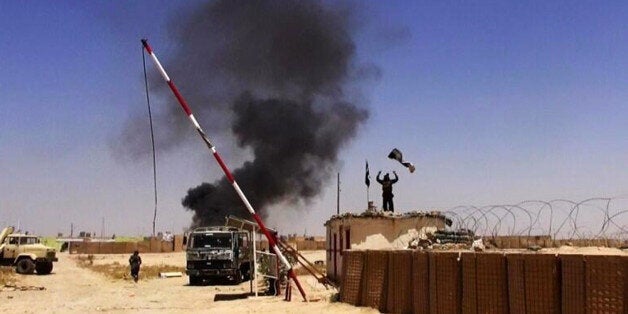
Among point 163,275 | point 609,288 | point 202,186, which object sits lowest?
point 163,275

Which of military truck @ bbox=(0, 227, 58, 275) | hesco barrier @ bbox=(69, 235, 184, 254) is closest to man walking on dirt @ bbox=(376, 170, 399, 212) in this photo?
military truck @ bbox=(0, 227, 58, 275)

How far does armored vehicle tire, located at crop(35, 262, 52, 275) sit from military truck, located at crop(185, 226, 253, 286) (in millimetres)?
12344

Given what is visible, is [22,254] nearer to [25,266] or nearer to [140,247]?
[25,266]

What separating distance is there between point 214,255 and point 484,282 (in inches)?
692

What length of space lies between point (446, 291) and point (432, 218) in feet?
32.2

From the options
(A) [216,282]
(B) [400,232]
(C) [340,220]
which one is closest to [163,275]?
(A) [216,282]

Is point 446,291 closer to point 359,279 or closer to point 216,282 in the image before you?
point 359,279

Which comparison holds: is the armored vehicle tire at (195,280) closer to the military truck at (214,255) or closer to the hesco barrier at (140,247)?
the military truck at (214,255)

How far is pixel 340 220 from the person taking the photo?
22.5 metres

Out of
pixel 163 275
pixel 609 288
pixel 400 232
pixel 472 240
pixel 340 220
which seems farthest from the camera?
pixel 163 275

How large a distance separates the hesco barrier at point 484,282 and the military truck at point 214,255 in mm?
12205

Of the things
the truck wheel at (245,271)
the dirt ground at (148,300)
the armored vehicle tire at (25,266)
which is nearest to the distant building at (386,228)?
the dirt ground at (148,300)

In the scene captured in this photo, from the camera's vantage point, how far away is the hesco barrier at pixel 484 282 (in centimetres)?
861

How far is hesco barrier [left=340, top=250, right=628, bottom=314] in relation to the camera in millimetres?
8609
